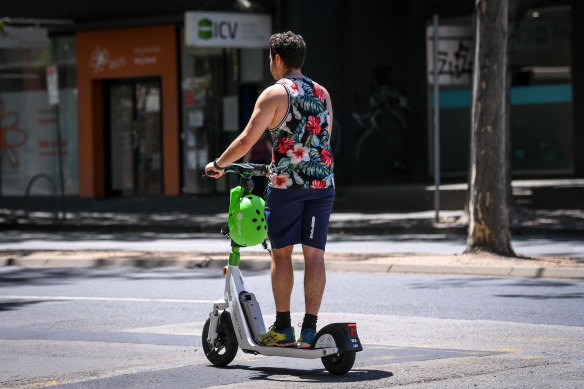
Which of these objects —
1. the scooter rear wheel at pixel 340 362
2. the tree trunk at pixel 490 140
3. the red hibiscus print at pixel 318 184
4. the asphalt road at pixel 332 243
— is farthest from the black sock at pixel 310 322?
the asphalt road at pixel 332 243

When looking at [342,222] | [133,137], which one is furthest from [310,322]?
[133,137]

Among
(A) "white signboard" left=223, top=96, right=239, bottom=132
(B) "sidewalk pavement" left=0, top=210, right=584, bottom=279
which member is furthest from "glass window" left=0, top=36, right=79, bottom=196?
(B) "sidewalk pavement" left=0, top=210, right=584, bottom=279

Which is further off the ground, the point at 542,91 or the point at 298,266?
the point at 542,91

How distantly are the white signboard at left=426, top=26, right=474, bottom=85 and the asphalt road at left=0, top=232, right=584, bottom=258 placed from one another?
272cm

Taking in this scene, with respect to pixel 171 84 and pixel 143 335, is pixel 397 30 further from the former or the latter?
pixel 143 335

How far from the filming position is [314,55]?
2480 cm

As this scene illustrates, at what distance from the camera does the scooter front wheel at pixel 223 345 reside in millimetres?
6871

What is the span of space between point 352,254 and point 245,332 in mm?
7339

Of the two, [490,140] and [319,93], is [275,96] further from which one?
[490,140]

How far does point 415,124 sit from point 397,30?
83.8 inches

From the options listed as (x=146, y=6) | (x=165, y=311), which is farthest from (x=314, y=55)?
(x=165, y=311)

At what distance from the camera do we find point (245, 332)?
6723 mm

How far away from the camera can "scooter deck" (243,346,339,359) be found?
6.38 metres

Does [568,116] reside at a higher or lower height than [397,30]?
lower
